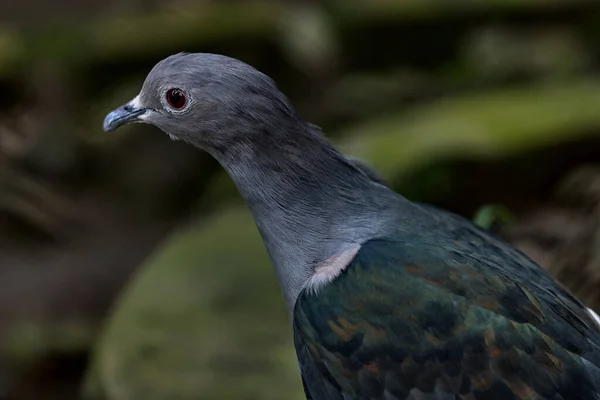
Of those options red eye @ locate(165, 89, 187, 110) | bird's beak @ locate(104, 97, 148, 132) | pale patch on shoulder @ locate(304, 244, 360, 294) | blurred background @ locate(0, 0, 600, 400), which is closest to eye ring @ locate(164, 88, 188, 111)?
red eye @ locate(165, 89, 187, 110)

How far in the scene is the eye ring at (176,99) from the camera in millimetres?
2627

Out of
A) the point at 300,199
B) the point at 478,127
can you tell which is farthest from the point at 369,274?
the point at 478,127

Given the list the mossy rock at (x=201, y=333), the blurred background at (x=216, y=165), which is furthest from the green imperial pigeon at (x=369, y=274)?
the mossy rock at (x=201, y=333)

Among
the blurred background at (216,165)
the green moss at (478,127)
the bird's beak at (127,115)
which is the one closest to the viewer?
the bird's beak at (127,115)

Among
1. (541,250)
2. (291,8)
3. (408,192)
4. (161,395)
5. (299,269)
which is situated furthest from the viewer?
(291,8)

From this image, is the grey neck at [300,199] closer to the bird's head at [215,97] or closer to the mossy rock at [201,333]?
the bird's head at [215,97]

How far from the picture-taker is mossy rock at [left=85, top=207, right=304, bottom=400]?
11.8 ft

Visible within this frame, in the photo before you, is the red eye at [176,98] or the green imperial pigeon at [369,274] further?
the red eye at [176,98]

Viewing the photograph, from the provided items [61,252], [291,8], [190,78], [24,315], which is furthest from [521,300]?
[291,8]

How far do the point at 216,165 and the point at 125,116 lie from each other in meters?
4.50

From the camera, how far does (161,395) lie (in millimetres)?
3572

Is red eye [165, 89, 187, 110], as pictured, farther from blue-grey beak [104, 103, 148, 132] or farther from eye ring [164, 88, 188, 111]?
blue-grey beak [104, 103, 148, 132]

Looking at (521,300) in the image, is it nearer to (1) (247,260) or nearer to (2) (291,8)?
(1) (247,260)

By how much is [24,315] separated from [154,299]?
7.73 feet
